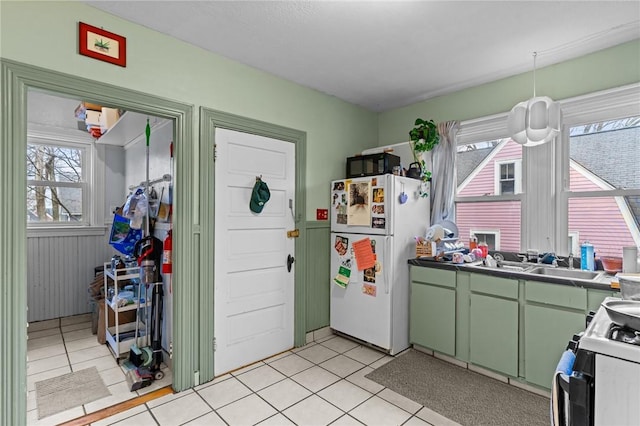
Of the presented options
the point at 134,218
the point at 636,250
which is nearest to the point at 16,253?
the point at 134,218

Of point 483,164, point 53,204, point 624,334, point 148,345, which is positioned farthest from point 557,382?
point 53,204

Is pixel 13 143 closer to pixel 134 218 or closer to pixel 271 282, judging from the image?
pixel 134 218

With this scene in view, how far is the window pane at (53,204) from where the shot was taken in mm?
3894

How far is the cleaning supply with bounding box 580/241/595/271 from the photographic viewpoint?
8.34 feet

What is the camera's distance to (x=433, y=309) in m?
3.01

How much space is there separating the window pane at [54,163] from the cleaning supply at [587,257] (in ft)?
17.8

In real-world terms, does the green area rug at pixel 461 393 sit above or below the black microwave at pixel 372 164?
below

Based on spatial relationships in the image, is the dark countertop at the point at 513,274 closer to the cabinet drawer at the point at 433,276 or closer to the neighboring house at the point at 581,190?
the cabinet drawer at the point at 433,276

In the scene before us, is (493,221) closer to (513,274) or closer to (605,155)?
(513,274)

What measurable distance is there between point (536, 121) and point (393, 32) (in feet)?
3.92

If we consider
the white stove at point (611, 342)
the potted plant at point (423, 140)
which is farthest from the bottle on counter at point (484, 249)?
the white stove at point (611, 342)

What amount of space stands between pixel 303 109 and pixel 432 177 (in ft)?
5.06

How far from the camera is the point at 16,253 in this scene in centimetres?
185

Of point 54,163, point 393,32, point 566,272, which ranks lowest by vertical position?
point 566,272
